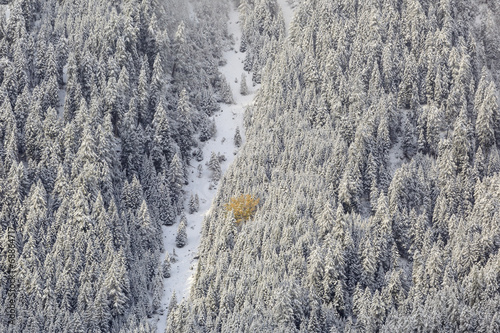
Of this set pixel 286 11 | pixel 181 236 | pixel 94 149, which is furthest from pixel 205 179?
pixel 286 11

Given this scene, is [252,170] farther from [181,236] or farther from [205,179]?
[181,236]

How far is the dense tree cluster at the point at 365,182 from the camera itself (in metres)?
103

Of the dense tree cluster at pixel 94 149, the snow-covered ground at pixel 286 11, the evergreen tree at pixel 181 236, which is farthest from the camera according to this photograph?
the snow-covered ground at pixel 286 11

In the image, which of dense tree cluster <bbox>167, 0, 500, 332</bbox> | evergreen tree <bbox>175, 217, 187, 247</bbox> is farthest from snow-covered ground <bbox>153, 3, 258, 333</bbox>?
dense tree cluster <bbox>167, 0, 500, 332</bbox>

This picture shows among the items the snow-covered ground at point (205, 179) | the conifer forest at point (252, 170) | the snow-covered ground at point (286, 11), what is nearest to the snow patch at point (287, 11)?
the snow-covered ground at point (286, 11)

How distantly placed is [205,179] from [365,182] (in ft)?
100

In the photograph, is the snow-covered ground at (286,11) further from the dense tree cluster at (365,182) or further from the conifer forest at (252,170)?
the conifer forest at (252,170)

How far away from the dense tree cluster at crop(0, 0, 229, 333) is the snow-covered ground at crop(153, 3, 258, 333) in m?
2.33

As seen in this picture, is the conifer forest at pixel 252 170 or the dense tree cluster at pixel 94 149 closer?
the conifer forest at pixel 252 170

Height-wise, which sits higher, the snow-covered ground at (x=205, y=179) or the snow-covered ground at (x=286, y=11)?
the snow-covered ground at (x=286, y=11)

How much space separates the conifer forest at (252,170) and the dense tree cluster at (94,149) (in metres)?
0.34

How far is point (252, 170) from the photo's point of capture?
124625mm

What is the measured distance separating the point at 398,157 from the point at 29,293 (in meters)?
66.0

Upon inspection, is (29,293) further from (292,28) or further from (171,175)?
(292,28)
